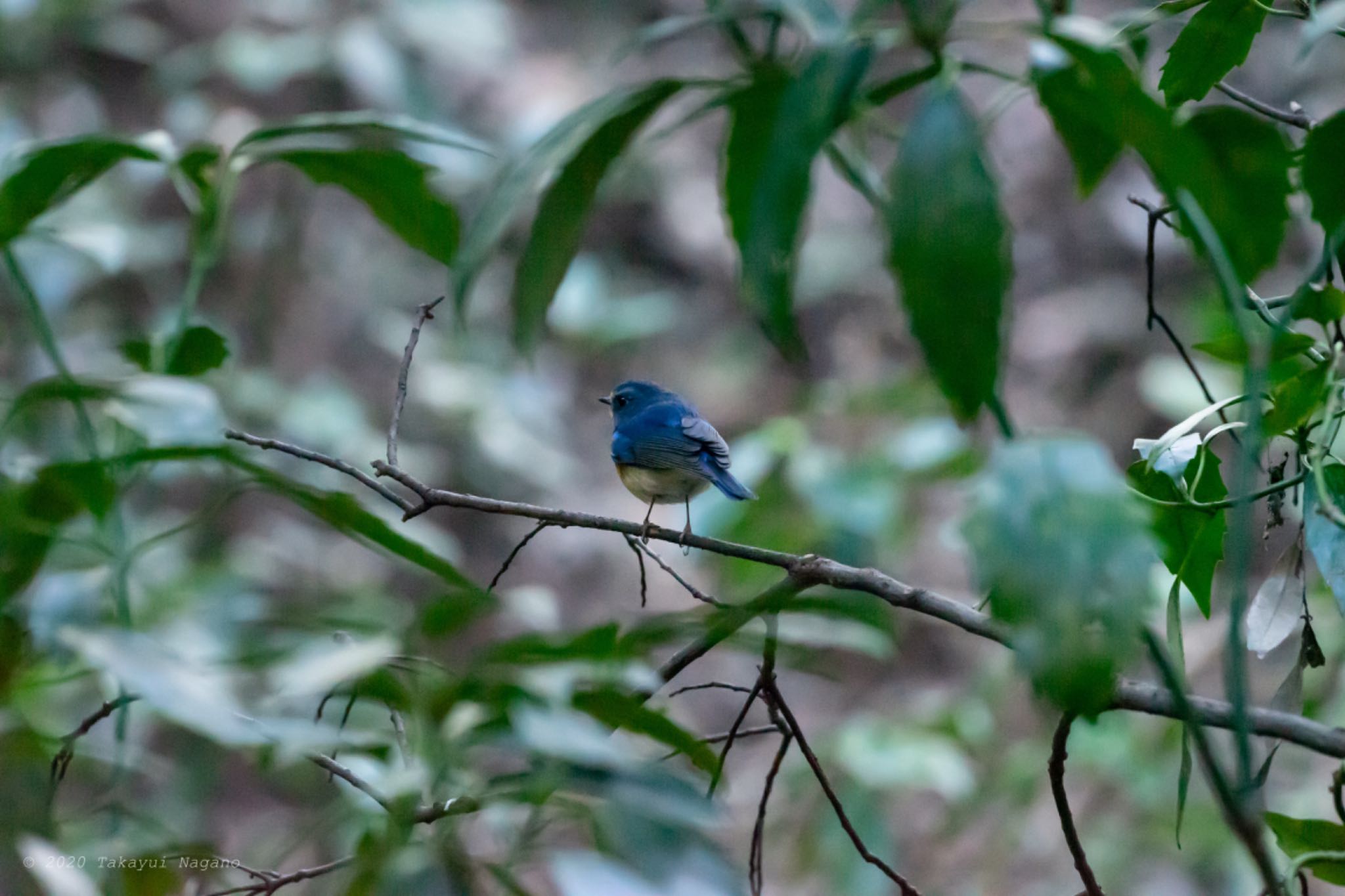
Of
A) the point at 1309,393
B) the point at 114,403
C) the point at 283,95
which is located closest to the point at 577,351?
the point at 283,95

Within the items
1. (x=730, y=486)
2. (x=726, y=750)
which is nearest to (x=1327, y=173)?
(x=726, y=750)

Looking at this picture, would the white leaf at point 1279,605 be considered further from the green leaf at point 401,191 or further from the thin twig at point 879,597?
the green leaf at point 401,191

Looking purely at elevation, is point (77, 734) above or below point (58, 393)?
below

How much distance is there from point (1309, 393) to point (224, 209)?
1.20 metres

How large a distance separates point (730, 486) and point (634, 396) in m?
0.73

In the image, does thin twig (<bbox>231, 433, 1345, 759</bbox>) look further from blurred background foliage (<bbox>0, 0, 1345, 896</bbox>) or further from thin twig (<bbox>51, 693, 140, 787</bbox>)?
thin twig (<bbox>51, 693, 140, 787</bbox>)

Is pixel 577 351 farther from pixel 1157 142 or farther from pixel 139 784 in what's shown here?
pixel 1157 142

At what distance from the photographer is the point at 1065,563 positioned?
1.95 ft

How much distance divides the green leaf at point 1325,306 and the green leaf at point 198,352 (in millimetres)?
1165

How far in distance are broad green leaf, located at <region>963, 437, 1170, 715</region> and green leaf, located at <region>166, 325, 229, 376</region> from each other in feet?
3.71

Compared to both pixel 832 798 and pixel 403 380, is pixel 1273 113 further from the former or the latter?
pixel 403 380

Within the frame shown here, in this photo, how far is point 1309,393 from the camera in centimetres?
103

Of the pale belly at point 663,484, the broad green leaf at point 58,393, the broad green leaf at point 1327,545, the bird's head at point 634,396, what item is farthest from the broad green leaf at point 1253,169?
the bird's head at point 634,396

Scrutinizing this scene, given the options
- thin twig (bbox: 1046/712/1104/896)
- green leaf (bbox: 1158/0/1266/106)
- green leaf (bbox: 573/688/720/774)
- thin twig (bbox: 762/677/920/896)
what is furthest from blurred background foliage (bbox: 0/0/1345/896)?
green leaf (bbox: 1158/0/1266/106)
